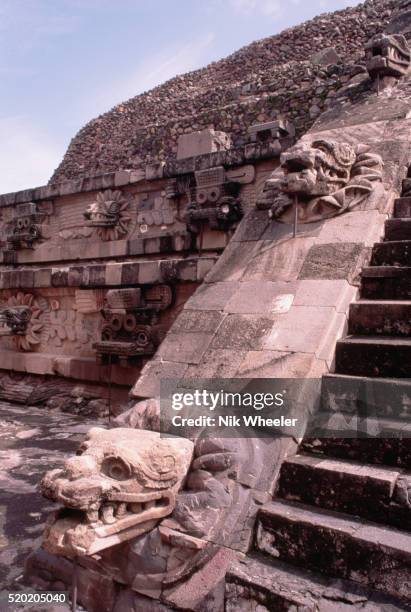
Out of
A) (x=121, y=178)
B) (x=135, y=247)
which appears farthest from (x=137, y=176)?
(x=135, y=247)

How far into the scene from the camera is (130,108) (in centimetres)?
3253

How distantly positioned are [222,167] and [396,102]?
2.23 metres

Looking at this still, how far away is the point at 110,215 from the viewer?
26.7 feet

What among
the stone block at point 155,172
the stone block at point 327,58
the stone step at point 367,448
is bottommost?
the stone step at point 367,448

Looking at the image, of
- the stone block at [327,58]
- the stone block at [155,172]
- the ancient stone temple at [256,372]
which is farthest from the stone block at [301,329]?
the stone block at [327,58]

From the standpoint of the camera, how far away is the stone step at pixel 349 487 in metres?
2.43

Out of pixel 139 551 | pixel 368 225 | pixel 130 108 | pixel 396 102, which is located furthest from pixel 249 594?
pixel 130 108

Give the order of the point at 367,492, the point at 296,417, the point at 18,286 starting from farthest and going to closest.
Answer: the point at 18,286
the point at 296,417
the point at 367,492

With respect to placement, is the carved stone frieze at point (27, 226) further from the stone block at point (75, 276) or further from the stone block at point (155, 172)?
the stone block at point (155, 172)

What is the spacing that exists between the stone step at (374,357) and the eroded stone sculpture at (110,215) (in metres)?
5.49

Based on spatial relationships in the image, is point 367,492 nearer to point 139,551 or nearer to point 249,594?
point 249,594

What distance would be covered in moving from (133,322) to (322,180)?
325 centimetres

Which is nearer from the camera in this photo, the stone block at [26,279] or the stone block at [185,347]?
the stone block at [185,347]

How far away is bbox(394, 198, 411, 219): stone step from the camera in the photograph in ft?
13.8
